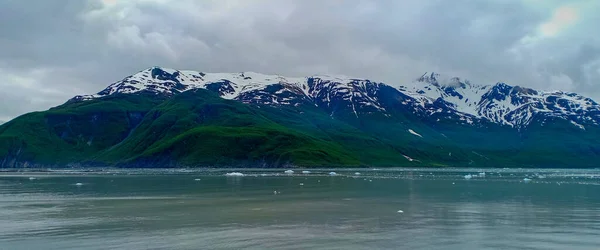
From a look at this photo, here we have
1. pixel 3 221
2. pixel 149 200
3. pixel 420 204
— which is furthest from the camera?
pixel 149 200

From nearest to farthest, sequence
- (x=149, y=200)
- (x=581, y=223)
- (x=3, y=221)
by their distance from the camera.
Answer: (x=581, y=223), (x=3, y=221), (x=149, y=200)

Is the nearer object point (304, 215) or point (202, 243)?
point (202, 243)

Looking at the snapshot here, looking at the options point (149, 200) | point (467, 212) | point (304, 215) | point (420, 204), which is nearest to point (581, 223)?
point (467, 212)

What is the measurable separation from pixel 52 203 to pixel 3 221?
13.9m

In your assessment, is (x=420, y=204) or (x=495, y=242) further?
(x=420, y=204)

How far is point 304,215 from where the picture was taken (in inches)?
1636

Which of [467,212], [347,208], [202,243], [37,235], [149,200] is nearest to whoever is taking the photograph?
[202,243]

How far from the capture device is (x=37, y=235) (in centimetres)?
3250

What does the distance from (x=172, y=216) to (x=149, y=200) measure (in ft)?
51.6

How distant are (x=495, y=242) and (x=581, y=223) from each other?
438 inches

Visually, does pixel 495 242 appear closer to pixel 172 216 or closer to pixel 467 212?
pixel 467 212

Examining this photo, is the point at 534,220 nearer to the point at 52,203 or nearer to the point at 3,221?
the point at 3,221

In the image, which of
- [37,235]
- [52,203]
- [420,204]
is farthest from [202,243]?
[52,203]

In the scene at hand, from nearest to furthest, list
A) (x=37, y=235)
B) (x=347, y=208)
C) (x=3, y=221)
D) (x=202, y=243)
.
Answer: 1. (x=202, y=243)
2. (x=37, y=235)
3. (x=3, y=221)
4. (x=347, y=208)
